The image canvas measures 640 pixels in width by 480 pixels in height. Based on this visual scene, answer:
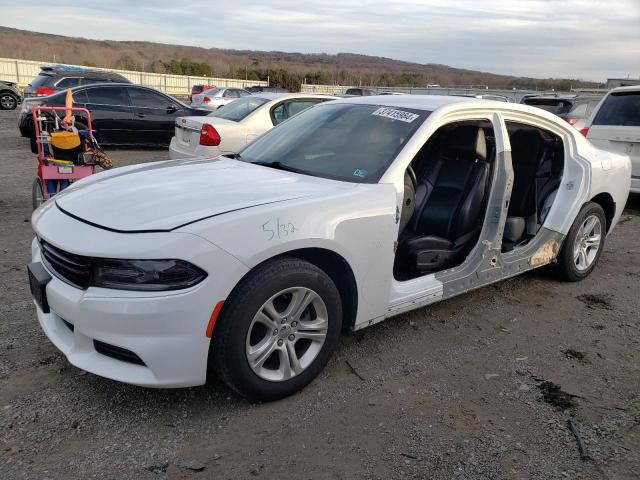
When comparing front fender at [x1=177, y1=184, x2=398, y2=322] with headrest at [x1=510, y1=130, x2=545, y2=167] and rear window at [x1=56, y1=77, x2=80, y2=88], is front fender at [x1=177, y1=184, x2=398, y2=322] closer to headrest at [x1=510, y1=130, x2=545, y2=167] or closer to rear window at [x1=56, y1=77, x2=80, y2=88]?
headrest at [x1=510, y1=130, x2=545, y2=167]

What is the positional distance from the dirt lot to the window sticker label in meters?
1.48

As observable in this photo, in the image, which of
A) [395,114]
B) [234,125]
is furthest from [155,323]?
[234,125]

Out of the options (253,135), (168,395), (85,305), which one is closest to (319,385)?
(168,395)

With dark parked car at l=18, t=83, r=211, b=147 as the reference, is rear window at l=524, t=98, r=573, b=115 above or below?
above

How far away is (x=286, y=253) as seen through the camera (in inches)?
107

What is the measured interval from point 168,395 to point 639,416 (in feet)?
8.42

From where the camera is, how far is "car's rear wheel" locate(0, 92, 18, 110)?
875 inches

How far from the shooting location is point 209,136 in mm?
7605

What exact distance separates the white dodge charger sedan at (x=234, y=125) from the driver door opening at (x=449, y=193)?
3.40 meters

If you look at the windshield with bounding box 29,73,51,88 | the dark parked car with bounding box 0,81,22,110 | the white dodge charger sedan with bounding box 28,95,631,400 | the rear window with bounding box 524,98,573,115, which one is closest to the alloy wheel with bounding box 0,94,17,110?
the dark parked car with bounding box 0,81,22,110

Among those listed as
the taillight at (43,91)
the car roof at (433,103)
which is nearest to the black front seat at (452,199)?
the car roof at (433,103)

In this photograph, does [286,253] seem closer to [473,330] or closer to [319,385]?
[319,385]

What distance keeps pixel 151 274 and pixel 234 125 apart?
19.3 ft

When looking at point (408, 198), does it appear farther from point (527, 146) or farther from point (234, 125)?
point (234, 125)
